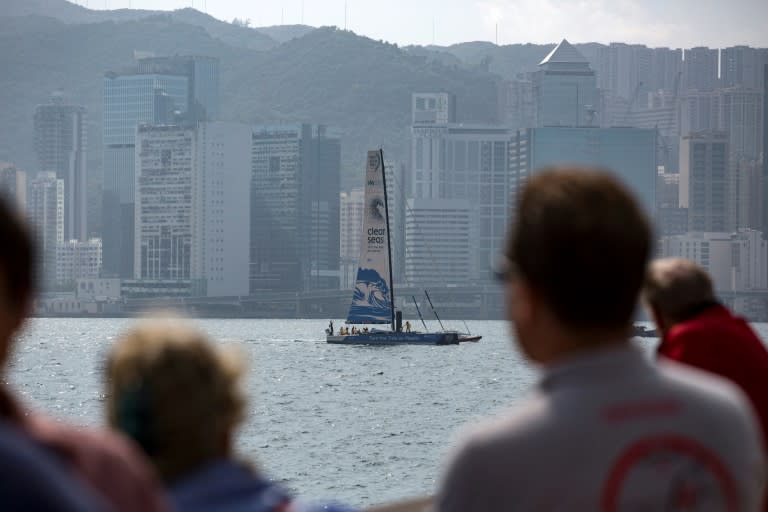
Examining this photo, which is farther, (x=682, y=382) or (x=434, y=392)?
(x=434, y=392)

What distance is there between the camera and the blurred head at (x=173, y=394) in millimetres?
2254

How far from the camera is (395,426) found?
45281 millimetres

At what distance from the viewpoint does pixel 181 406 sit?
7.45ft

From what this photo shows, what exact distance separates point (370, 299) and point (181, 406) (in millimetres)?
82008

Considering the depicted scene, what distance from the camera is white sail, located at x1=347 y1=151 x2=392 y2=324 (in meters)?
82.7

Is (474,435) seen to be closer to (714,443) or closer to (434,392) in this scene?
(714,443)

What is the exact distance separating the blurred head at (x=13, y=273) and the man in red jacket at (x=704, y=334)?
2.67m

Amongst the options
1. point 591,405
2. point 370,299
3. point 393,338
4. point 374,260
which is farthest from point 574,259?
point 393,338

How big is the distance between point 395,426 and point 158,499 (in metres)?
43.5

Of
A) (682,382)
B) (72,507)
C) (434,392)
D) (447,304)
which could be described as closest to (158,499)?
(72,507)

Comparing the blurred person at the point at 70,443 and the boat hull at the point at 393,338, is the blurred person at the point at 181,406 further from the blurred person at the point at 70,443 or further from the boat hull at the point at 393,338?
the boat hull at the point at 393,338

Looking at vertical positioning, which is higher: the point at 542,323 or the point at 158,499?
the point at 542,323

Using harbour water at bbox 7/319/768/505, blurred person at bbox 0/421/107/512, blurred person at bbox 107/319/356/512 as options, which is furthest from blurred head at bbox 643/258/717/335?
blurred person at bbox 0/421/107/512

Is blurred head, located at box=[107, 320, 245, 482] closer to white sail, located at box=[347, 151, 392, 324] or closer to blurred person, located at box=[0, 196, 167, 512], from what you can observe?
blurred person, located at box=[0, 196, 167, 512]
